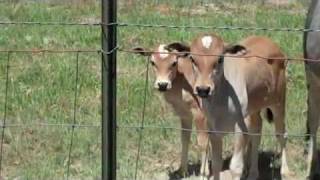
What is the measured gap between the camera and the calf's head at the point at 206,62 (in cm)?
592

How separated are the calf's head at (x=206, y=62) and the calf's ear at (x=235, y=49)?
0.05 metres

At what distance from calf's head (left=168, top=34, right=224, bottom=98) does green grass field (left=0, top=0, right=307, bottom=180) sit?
1.80 m

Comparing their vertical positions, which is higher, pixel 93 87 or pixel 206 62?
pixel 206 62

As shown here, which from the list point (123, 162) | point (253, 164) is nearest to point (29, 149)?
point (123, 162)

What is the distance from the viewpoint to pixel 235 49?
613 centimetres

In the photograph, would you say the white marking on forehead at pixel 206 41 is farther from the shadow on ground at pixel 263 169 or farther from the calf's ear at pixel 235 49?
the shadow on ground at pixel 263 169

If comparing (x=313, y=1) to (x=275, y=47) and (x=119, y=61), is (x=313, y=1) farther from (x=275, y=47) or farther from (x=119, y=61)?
(x=119, y=61)

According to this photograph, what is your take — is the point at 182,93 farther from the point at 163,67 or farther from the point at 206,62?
the point at 206,62

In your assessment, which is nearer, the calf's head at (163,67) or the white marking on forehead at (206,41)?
the white marking on forehead at (206,41)

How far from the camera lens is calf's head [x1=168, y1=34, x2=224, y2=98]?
Answer: 5918mm

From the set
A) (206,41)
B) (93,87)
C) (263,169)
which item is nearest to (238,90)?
(206,41)

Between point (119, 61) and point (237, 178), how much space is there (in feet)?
13.3

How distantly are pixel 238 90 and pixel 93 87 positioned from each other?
3393 mm

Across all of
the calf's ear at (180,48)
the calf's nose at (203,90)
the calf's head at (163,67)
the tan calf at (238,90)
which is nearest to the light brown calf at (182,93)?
the calf's head at (163,67)
